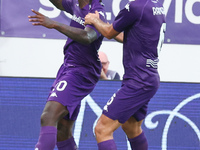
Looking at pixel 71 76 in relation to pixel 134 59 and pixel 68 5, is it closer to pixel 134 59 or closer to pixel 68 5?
pixel 134 59

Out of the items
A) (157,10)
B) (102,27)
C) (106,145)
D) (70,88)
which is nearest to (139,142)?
(106,145)

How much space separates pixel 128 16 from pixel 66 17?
3176 millimetres

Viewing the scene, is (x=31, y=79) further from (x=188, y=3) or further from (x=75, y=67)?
(x=188, y=3)

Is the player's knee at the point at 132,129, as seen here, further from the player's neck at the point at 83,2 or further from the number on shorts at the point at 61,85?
the player's neck at the point at 83,2

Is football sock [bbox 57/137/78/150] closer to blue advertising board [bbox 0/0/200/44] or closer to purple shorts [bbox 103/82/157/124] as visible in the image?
purple shorts [bbox 103/82/157/124]

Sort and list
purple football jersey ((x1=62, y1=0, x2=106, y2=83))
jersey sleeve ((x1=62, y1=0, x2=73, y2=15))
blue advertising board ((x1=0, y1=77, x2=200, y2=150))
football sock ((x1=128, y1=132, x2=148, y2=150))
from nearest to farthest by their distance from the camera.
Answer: purple football jersey ((x1=62, y1=0, x2=106, y2=83)), football sock ((x1=128, y1=132, x2=148, y2=150)), jersey sleeve ((x1=62, y1=0, x2=73, y2=15)), blue advertising board ((x1=0, y1=77, x2=200, y2=150))

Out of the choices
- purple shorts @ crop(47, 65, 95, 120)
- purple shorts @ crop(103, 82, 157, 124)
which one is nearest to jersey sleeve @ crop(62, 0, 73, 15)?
purple shorts @ crop(47, 65, 95, 120)

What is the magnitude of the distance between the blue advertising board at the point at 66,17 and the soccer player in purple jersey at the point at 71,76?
7.93 feet

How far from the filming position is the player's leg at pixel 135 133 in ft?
16.4

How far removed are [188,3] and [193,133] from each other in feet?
8.37

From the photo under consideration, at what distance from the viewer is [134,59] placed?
4.68 metres

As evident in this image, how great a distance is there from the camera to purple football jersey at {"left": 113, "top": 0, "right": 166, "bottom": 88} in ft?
15.1

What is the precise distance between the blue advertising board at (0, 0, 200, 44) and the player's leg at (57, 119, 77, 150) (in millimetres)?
2807

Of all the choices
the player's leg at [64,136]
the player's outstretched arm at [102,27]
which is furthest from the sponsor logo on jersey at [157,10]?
the player's leg at [64,136]
